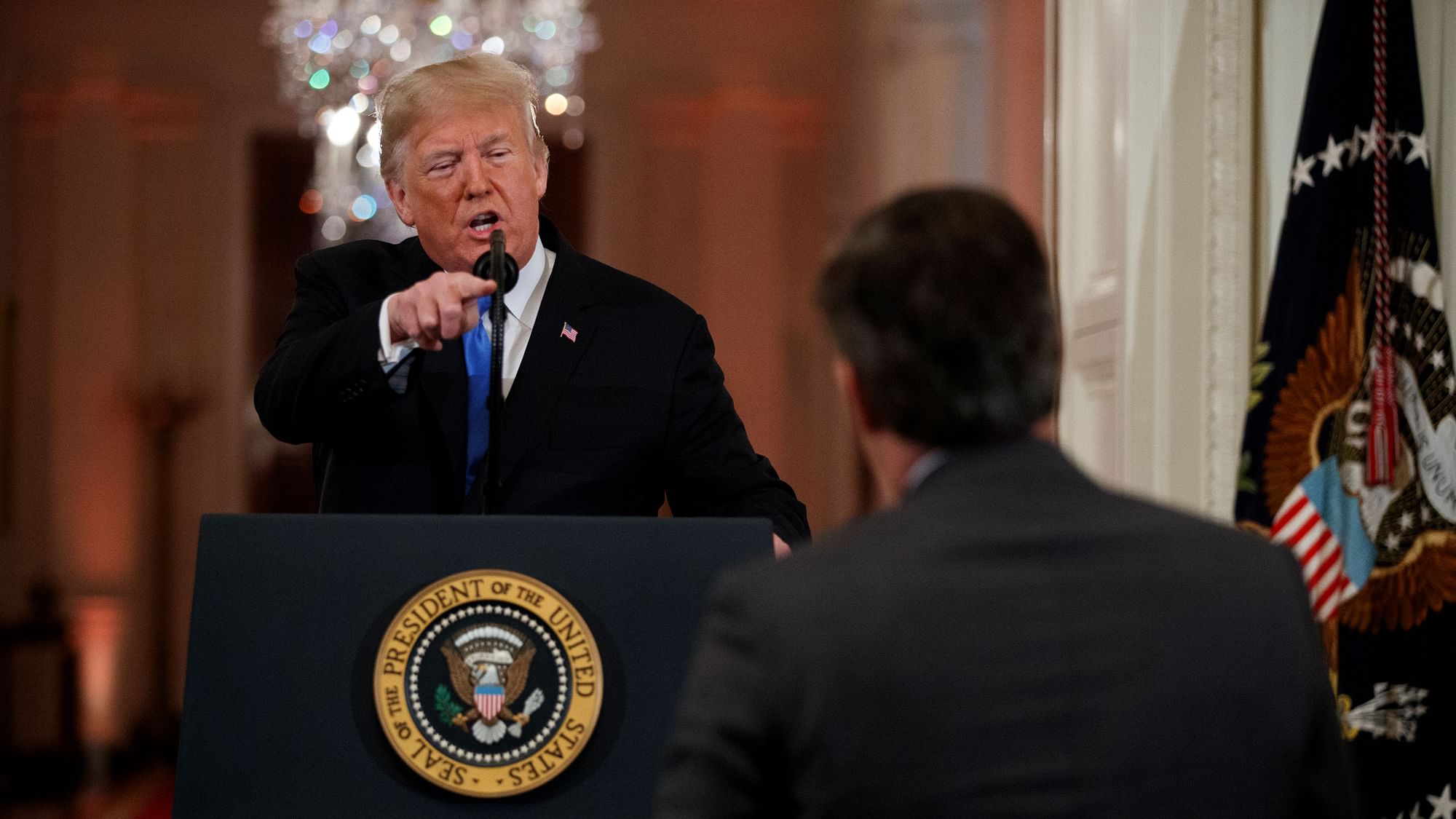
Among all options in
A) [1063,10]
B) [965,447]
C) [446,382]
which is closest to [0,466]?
[1063,10]

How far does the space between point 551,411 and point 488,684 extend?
1.56 ft

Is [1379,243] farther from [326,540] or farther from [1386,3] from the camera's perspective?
[326,540]

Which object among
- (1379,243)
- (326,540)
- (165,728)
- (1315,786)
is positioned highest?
(1379,243)

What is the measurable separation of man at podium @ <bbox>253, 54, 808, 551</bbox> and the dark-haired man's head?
693 millimetres

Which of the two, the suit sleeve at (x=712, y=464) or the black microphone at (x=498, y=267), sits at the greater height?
the black microphone at (x=498, y=267)

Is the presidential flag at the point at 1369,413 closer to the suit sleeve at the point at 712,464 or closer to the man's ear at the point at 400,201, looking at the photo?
the suit sleeve at the point at 712,464

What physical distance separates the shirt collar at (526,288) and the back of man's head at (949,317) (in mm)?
890

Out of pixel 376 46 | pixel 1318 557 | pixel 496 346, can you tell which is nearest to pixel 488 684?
pixel 496 346

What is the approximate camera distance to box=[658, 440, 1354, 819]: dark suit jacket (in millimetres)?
899

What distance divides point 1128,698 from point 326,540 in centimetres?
76

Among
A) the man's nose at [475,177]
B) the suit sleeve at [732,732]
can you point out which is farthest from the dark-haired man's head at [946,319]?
the man's nose at [475,177]

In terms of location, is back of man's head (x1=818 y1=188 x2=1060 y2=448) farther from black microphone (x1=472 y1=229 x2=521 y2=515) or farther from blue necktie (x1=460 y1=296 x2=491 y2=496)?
blue necktie (x1=460 y1=296 x2=491 y2=496)

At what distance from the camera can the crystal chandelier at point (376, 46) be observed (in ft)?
17.6

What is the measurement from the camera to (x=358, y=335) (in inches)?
61.0
